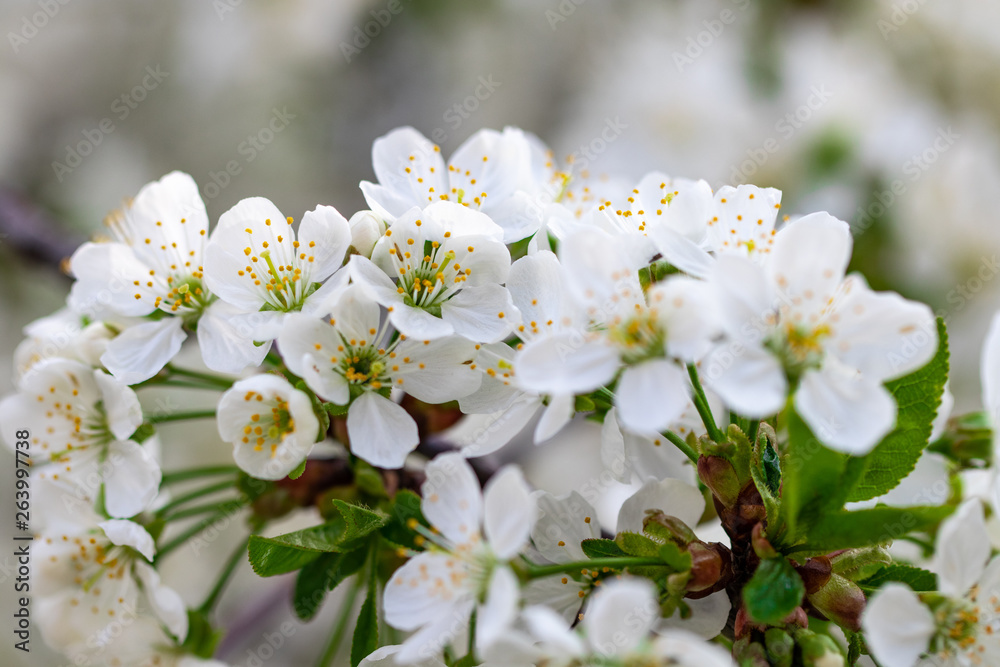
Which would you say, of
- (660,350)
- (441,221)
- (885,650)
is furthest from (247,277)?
(885,650)

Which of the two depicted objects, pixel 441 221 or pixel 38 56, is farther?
pixel 38 56

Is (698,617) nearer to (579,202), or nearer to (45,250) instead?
(579,202)

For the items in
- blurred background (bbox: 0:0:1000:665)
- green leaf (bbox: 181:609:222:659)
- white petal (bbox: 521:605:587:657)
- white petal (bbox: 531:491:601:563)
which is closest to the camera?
white petal (bbox: 521:605:587:657)

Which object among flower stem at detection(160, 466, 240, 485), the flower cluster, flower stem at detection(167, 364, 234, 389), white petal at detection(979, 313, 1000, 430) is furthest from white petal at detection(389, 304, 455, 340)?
white petal at detection(979, 313, 1000, 430)

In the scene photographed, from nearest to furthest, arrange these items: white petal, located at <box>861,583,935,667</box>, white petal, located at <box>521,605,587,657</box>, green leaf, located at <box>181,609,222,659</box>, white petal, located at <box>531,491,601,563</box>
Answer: white petal, located at <box>521,605,587,657</box>
white petal, located at <box>861,583,935,667</box>
white petal, located at <box>531,491,601,563</box>
green leaf, located at <box>181,609,222,659</box>

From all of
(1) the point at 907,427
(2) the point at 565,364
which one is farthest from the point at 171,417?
(1) the point at 907,427

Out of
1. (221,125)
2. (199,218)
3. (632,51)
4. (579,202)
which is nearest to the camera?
A: (199,218)

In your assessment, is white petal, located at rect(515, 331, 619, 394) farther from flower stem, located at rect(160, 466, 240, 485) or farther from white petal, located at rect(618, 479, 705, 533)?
flower stem, located at rect(160, 466, 240, 485)
